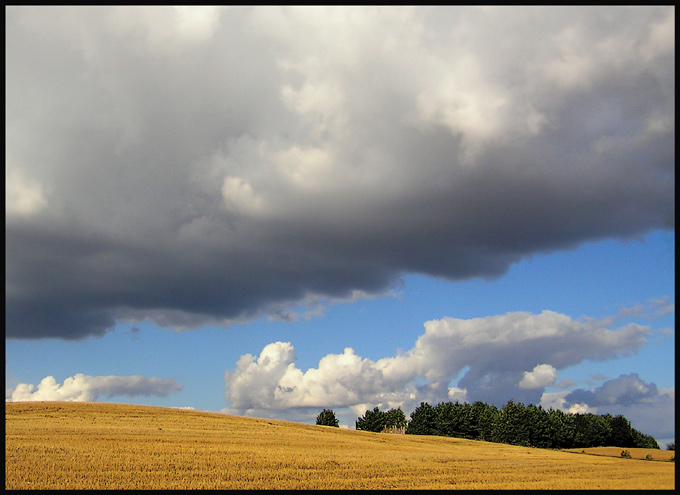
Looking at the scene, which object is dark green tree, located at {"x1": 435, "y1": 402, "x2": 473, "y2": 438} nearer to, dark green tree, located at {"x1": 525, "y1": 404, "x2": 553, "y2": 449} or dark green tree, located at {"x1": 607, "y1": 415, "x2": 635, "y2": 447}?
dark green tree, located at {"x1": 525, "y1": 404, "x2": 553, "y2": 449}

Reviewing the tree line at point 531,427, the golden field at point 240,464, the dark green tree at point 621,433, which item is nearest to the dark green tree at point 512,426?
the tree line at point 531,427

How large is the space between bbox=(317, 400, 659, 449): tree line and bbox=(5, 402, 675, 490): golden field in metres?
91.1

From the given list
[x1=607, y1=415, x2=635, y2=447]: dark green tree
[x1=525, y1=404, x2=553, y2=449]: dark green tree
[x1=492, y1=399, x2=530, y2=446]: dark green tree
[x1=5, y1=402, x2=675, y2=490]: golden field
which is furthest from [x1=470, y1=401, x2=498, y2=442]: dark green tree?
[x1=5, y1=402, x2=675, y2=490]: golden field

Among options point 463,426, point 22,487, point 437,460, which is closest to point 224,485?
point 22,487

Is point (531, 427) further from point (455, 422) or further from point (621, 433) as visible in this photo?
point (621, 433)

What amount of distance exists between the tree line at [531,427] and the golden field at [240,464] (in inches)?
3586

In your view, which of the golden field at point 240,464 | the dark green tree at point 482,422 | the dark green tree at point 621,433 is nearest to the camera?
the golden field at point 240,464

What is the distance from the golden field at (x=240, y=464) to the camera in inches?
1448

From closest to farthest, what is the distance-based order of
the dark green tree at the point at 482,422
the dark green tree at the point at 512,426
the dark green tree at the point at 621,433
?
the dark green tree at the point at 512,426, the dark green tree at the point at 482,422, the dark green tree at the point at 621,433

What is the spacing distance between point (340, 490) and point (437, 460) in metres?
24.0

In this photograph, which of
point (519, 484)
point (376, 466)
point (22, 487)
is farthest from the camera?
point (376, 466)

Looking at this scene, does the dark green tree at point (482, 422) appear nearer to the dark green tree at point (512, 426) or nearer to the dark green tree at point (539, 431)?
the dark green tree at point (512, 426)

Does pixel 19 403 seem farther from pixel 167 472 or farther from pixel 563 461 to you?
pixel 563 461

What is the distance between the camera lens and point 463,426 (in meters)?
175
